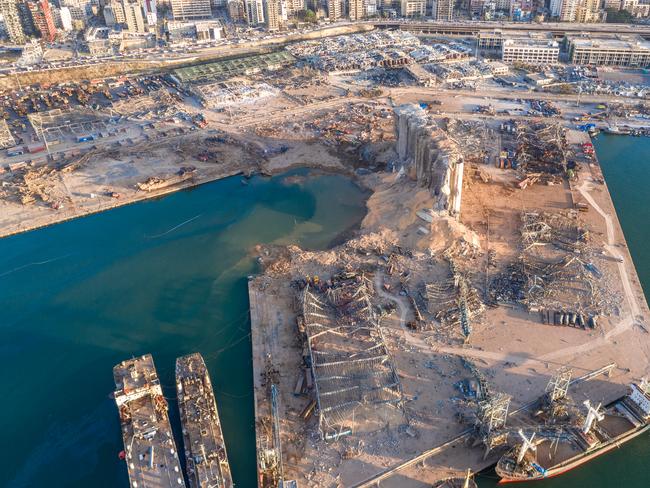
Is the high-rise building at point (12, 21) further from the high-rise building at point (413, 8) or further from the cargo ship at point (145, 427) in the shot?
the cargo ship at point (145, 427)

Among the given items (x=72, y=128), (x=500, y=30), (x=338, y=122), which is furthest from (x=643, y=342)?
(x=500, y=30)

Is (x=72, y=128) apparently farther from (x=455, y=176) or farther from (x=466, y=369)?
(x=466, y=369)

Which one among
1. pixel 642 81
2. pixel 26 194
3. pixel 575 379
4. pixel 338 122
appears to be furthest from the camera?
pixel 642 81

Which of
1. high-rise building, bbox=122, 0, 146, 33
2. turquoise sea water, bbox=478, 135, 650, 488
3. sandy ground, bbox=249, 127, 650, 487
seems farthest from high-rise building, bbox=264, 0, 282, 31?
sandy ground, bbox=249, 127, 650, 487

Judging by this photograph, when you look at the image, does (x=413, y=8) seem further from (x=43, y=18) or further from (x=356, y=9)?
(x=43, y=18)

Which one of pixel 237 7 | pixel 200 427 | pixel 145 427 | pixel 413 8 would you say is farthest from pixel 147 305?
pixel 413 8
